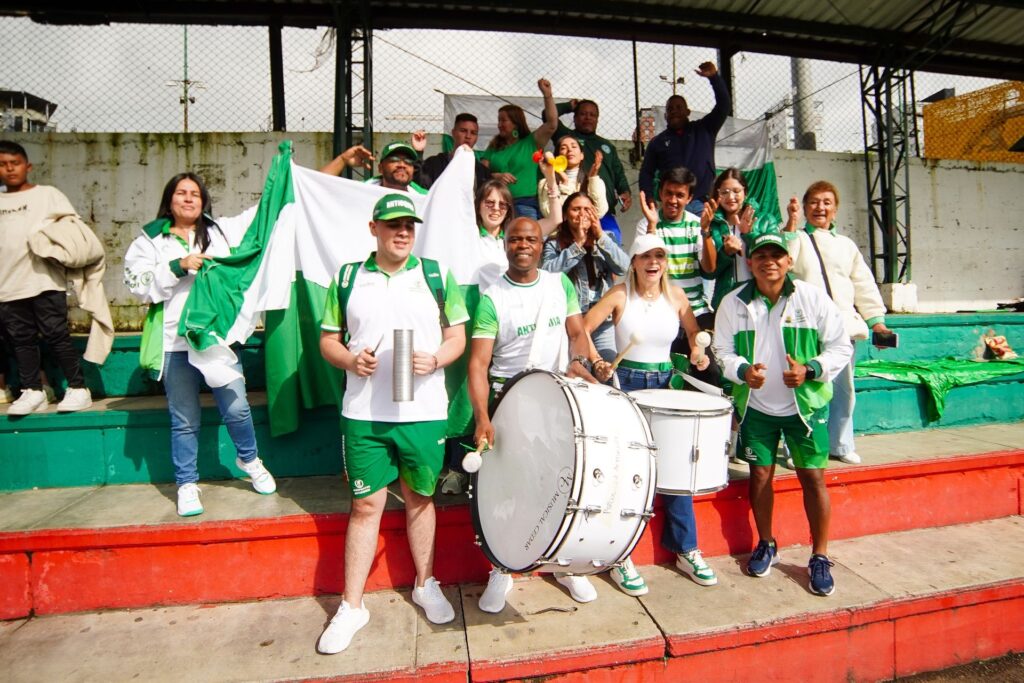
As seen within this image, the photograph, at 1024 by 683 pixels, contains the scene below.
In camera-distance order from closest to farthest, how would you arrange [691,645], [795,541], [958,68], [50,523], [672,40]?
[691,645] → [50,523] → [795,541] → [672,40] → [958,68]

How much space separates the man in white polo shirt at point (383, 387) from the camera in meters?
2.71

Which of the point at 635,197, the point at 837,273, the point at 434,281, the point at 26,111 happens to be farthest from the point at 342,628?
the point at 26,111

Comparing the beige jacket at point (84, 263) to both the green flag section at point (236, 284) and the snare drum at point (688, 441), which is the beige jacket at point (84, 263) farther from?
the snare drum at point (688, 441)

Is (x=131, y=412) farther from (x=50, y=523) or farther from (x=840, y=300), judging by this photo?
(x=840, y=300)

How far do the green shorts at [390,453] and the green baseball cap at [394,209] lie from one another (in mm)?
999

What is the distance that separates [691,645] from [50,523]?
3.47 metres

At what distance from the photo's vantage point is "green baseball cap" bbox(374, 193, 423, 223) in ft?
8.85

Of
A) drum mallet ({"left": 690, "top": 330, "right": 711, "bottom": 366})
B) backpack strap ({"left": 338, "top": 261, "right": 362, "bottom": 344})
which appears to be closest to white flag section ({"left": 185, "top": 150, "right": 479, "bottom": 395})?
backpack strap ({"left": 338, "top": 261, "right": 362, "bottom": 344})

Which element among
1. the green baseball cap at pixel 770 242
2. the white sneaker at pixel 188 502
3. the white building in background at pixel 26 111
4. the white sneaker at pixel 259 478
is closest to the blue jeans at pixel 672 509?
the green baseball cap at pixel 770 242

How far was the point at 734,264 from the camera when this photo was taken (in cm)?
396

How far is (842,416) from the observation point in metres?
4.19

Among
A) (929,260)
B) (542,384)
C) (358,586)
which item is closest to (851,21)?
(929,260)

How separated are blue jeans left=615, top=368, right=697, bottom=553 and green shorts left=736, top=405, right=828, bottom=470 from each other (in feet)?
1.63

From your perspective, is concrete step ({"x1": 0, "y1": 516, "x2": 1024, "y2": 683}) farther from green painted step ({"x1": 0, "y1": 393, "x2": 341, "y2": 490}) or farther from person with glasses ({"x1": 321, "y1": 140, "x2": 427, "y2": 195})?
person with glasses ({"x1": 321, "y1": 140, "x2": 427, "y2": 195})
